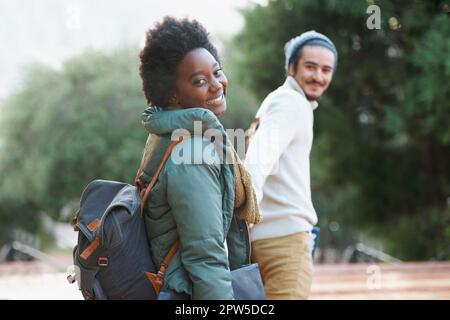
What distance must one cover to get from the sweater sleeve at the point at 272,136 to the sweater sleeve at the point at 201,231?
0.62 meters

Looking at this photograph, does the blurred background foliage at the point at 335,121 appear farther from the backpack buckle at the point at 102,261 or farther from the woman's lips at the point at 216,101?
the backpack buckle at the point at 102,261

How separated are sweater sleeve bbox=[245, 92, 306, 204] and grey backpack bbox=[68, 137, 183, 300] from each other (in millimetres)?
626

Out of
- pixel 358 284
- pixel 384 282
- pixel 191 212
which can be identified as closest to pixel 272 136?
pixel 191 212

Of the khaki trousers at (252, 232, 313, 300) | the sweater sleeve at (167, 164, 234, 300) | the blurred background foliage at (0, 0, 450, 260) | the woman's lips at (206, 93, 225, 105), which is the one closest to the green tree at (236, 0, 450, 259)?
the blurred background foliage at (0, 0, 450, 260)

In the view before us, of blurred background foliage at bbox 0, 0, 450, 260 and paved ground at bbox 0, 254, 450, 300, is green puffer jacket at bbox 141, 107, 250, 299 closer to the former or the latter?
paved ground at bbox 0, 254, 450, 300

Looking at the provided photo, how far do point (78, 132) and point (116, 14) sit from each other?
441 centimetres

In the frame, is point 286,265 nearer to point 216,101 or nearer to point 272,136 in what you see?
point 272,136

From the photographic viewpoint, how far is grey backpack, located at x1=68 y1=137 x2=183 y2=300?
1.63 meters

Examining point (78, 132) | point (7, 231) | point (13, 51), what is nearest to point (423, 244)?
point (78, 132)

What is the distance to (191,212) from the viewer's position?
161 centimetres

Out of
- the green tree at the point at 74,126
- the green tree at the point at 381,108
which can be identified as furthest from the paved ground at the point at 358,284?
the green tree at the point at 74,126

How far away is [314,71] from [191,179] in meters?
1.20
